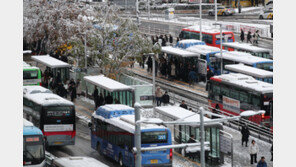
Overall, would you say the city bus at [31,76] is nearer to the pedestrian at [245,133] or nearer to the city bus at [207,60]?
the city bus at [207,60]

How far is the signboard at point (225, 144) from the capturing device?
105 feet

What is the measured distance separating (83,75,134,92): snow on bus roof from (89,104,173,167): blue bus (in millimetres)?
6187

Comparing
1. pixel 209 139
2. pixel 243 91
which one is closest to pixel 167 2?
pixel 243 91

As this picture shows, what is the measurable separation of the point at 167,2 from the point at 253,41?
49.1 m

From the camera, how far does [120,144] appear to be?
32625 mm

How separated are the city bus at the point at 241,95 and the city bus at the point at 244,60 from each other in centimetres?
577

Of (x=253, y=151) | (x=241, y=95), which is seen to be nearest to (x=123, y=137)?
(x=253, y=151)

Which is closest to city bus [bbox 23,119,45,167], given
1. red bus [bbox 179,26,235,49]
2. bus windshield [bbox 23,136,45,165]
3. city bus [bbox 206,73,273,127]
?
bus windshield [bbox 23,136,45,165]

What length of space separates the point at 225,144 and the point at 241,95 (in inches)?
358

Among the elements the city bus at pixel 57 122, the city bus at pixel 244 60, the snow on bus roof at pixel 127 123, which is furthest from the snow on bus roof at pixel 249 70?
the city bus at pixel 57 122

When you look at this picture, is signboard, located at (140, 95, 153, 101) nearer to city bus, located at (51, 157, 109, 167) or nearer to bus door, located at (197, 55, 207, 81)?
bus door, located at (197, 55, 207, 81)

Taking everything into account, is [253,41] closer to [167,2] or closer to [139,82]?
[139,82]

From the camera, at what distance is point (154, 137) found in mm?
30812

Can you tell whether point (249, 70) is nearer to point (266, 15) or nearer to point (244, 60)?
point (244, 60)
